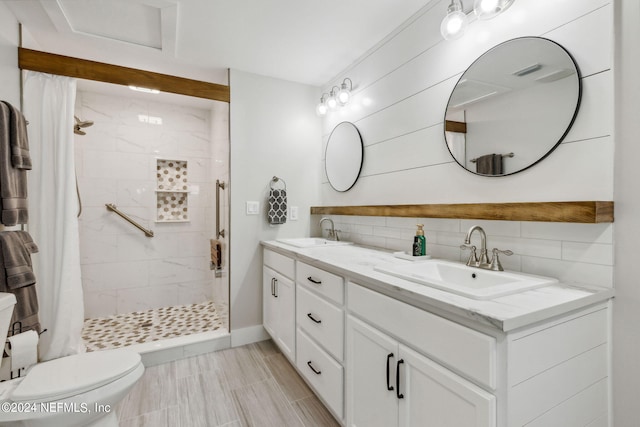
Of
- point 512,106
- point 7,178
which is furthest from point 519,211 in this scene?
point 7,178

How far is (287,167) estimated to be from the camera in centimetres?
277

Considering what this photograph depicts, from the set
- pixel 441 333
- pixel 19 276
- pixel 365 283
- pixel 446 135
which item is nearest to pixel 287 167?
pixel 446 135

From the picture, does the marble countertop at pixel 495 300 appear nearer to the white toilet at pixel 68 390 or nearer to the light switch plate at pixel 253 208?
the white toilet at pixel 68 390

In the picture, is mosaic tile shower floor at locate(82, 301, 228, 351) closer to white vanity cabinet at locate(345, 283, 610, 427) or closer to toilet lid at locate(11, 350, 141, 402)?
toilet lid at locate(11, 350, 141, 402)

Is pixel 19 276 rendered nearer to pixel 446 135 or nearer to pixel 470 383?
pixel 470 383

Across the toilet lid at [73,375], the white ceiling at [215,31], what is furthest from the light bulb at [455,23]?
the toilet lid at [73,375]

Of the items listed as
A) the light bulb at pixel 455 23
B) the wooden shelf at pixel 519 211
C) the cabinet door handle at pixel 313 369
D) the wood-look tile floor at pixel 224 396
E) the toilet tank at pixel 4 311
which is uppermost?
the light bulb at pixel 455 23

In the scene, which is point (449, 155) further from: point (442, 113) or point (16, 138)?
point (16, 138)

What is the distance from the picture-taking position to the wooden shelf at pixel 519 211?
103cm

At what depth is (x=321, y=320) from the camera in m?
1.63

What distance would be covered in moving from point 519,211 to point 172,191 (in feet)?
10.7

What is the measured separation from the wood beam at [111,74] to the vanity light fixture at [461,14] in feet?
5.84

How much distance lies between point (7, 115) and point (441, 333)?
232 centimetres

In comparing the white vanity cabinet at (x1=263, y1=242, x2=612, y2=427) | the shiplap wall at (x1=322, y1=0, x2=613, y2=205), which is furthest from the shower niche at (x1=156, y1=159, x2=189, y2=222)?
the white vanity cabinet at (x1=263, y1=242, x2=612, y2=427)
